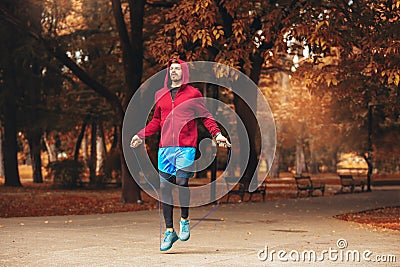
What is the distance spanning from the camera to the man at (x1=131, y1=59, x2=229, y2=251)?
10.5 metres

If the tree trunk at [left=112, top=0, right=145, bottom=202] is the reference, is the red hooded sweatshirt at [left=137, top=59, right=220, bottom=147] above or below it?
below

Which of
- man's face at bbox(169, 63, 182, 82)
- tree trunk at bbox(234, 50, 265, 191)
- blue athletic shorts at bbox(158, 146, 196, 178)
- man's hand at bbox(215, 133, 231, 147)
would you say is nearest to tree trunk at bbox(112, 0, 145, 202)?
tree trunk at bbox(234, 50, 265, 191)

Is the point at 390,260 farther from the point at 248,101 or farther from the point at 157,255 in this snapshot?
the point at 248,101

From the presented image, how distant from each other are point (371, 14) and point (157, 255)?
1078cm

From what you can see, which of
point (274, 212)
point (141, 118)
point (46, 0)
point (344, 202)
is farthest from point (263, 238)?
point (46, 0)

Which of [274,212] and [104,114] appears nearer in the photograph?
[274,212]

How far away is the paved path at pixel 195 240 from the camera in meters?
10.7

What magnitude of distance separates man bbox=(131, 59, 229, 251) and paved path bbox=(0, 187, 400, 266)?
90cm

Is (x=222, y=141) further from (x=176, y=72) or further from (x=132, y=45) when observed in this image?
(x=132, y=45)

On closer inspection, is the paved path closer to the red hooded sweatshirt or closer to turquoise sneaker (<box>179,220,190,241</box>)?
turquoise sneaker (<box>179,220,190,241</box>)

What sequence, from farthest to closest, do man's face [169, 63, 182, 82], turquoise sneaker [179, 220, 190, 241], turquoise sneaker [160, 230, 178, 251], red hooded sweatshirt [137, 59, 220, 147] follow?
turquoise sneaker [160, 230, 178, 251] < turquoise sneaker [179, 220, 190, 241] < man's face [169, 63, 182, 82] < red hooded sweatshirt [137, 59, 220, 147]

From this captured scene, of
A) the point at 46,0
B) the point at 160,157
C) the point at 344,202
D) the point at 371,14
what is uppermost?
the point at 46,0

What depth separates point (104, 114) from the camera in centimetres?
3878

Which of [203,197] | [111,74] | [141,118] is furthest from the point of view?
[111,74]
